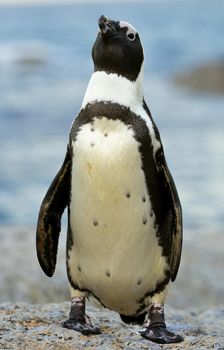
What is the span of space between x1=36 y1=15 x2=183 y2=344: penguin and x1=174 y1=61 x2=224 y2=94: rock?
2078 cm

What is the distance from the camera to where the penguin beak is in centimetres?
353

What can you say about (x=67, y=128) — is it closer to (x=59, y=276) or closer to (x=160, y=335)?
(x=59, y=276)

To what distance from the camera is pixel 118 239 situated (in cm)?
359

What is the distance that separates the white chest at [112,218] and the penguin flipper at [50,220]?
13cm

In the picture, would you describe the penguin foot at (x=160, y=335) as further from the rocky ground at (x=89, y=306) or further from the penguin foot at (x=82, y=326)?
the penguin foot at (x=82, y=326)

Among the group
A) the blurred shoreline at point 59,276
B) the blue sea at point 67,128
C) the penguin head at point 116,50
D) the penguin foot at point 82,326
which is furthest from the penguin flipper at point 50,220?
the blue sea at point 67,128

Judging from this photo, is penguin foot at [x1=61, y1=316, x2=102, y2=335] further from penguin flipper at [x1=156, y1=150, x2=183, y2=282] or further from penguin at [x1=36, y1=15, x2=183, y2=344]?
penguin flipper at [x1=156, y1=150, x2=183, y2=282]

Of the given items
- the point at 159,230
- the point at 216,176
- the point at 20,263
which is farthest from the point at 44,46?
the point at 159,230

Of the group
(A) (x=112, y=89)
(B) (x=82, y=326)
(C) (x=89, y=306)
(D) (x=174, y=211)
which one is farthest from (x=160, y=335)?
(C) (x=89, y=306)

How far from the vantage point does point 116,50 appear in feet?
11.7

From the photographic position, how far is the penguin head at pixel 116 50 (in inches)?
140

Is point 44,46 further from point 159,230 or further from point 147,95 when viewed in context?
point 159,230

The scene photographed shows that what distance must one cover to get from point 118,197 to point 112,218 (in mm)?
90

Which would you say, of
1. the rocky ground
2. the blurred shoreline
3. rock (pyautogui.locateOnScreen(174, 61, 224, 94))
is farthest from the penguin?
rock (pyautogui.locateOnScreen(174, 61, 224, 94))
